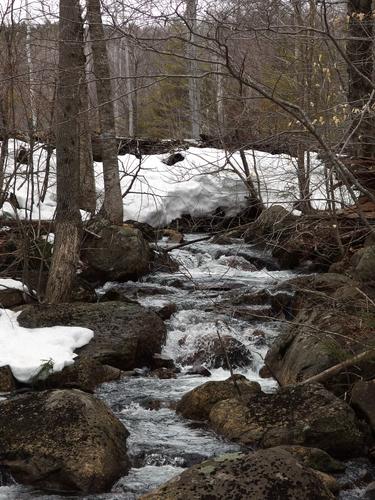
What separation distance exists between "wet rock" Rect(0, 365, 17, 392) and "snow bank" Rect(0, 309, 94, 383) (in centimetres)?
5

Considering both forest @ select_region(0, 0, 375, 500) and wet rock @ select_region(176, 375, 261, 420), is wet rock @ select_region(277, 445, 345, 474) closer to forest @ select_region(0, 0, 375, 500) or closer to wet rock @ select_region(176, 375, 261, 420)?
forest @ select_region(0, 0, 375, 500)

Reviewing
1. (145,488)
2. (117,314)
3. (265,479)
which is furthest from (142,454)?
(117,314)

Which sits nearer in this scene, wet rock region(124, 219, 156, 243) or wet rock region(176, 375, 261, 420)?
wet rock region(176, 375, 261, 420)

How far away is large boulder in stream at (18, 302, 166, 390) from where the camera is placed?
7.62 meters

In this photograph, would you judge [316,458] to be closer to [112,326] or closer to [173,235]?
[112,326]

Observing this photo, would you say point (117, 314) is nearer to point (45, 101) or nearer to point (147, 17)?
point (45, 101)

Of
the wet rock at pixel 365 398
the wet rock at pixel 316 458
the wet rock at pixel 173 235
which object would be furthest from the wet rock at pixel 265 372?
the wet rock at pixel 173 235

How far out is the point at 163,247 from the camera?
1280cm

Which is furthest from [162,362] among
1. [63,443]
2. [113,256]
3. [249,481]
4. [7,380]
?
[249,481]

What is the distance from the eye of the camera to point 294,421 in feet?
17.8

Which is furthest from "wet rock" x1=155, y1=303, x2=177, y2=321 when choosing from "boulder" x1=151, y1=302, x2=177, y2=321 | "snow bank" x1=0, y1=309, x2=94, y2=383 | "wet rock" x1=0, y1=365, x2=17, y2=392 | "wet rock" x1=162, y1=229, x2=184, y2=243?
"wet rock" x1=162, y1=229, x2=184, y2=243

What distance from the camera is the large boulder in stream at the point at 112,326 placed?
7.62 metres

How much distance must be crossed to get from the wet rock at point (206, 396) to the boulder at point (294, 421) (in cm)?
21

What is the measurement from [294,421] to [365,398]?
2.21ft
